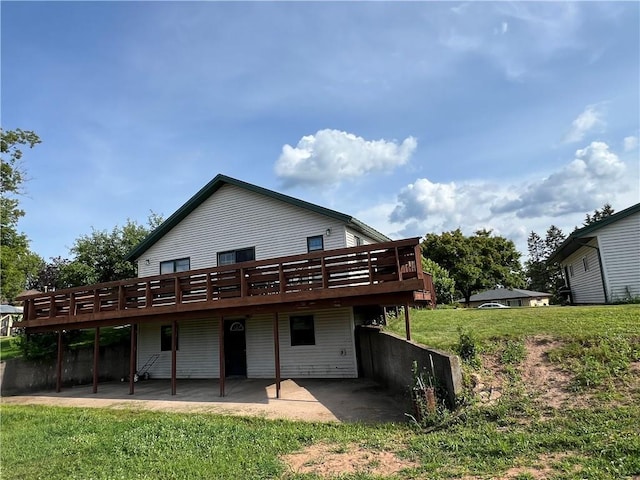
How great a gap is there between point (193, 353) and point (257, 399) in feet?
20.3

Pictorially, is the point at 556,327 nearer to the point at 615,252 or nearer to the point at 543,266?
the point at 615,252

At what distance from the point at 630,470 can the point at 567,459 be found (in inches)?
25.1

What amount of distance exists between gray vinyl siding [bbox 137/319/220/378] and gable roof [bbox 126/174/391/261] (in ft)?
12.4

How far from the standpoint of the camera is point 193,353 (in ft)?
52.7

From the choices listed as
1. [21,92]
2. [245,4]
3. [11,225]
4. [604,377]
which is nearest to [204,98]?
[245,4]

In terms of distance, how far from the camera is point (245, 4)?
10578mm

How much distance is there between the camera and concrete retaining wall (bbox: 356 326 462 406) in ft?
23.3

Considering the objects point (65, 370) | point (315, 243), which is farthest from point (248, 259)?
point (65, 370)

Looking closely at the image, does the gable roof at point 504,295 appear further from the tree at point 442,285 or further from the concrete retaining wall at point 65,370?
the concrete retaining wall at point 65,370

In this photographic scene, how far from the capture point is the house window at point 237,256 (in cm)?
1534

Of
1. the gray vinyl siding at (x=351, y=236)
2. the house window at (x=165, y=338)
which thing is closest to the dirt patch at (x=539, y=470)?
the gray vinyl siding at (x=351, y=236)

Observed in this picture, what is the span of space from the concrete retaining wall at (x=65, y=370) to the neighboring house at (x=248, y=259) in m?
0.97

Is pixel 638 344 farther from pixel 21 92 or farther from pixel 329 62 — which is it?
pixel 21 92

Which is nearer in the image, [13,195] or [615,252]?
[615,252]
